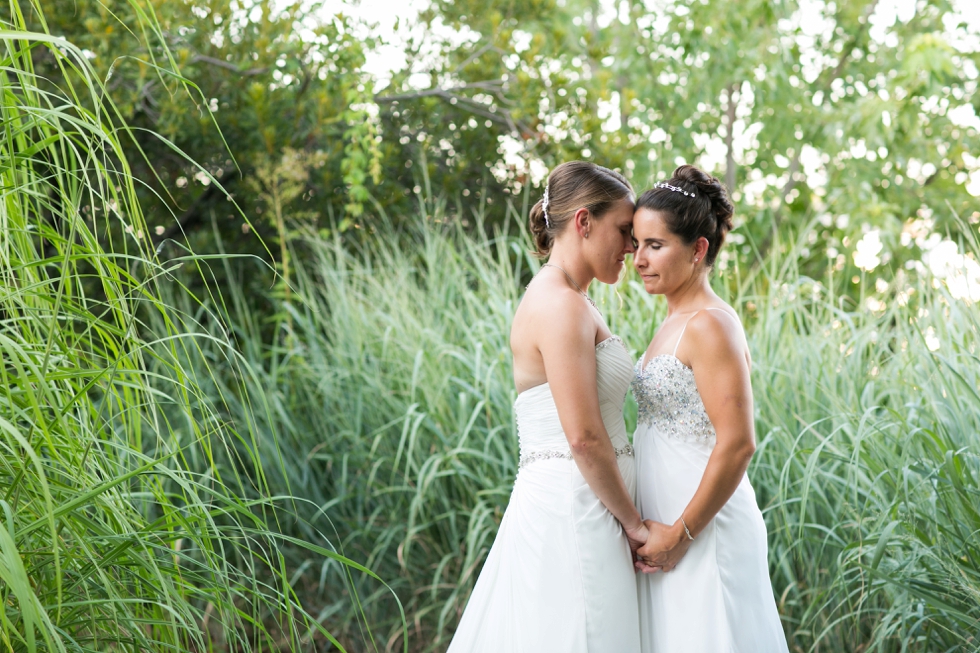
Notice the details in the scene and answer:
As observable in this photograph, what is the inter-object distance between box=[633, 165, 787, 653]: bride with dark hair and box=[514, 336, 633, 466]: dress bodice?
0.28 ft

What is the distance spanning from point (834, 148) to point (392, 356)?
18.5ft

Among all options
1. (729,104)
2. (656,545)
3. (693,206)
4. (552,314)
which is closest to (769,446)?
(656,545)

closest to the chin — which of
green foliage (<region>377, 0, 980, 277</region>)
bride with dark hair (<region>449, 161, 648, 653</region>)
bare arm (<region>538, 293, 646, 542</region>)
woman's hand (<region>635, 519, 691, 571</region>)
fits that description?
bride with dark hair (<region>449, 161, 648, 653</region>)

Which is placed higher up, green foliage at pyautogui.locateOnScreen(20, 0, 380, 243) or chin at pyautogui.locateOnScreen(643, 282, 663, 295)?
green foliage at pyautogui.locateOnScreen(20, 0, 380, 243)

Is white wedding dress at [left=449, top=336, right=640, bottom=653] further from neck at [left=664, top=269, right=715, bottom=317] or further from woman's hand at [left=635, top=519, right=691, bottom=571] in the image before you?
neck at [left=664, top=269, right=715, bottom=317]

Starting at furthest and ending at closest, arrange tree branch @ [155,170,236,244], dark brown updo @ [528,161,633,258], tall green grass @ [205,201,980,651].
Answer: tree branch @ [155,170,236,244]
tall green grass @ [205,201,980,651]
dark brown updo @ [528,161,633,258]

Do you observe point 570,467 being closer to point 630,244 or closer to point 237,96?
point 630,244

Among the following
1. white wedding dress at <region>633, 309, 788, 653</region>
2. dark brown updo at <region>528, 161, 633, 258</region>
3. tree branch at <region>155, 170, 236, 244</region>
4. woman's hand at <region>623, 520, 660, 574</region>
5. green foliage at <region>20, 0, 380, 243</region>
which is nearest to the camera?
white wedding dress at <region>633, 309, 788, 653</region>

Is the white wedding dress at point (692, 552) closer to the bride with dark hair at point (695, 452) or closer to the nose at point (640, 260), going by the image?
the bride with dark hair at point (695, 452)

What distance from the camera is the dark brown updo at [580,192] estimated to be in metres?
2.52

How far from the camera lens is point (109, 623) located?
5.21ft

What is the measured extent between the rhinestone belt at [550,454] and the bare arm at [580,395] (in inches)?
3.6

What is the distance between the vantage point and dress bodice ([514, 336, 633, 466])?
2438 millimetres

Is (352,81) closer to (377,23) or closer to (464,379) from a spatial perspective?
(377,23)
